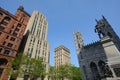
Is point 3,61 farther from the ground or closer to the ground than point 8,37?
closer to the ground

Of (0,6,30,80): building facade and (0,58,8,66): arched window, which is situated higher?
(0,6,30,80): building facade

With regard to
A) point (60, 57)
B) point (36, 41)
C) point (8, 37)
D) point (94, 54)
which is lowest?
point (94, 54)

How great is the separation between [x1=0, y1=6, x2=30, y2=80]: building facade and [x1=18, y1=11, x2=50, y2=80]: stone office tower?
453cm

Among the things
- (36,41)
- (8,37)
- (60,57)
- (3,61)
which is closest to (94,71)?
(36,41)

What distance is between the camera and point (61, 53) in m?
97.1

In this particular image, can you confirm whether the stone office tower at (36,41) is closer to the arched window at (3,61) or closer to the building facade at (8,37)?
the building facade at (8,37)

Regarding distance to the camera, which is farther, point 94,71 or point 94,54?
point 94,54

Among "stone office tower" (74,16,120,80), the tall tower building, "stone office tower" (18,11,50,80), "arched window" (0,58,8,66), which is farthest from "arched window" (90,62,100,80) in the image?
the tall tower building

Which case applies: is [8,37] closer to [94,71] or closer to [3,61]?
[3,61]

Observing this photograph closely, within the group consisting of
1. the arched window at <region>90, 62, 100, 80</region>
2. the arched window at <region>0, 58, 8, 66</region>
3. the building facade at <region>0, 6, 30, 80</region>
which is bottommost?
the arched window at <region>90, 62, 100, 80</region>

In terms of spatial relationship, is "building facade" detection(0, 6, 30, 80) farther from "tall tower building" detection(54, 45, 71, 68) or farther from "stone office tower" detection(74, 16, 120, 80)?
"tall tower building" detection(54, 45, 71, 68)

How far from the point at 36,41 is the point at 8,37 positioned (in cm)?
1454

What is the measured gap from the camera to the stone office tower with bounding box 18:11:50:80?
43769mm

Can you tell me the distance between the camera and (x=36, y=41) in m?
49.2
